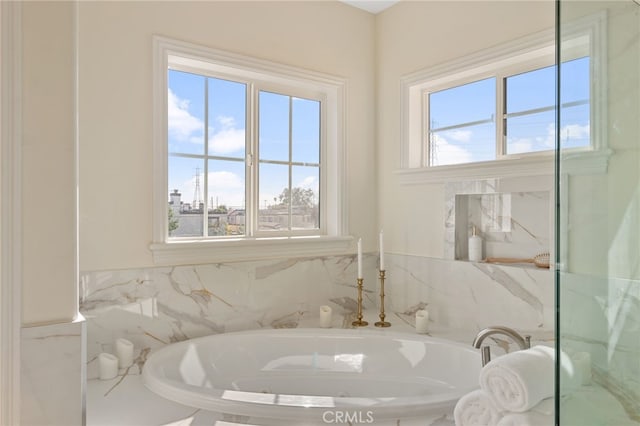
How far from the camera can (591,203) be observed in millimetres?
967

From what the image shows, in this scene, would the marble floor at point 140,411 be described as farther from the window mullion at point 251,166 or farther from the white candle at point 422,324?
the window mullion at point 251,166

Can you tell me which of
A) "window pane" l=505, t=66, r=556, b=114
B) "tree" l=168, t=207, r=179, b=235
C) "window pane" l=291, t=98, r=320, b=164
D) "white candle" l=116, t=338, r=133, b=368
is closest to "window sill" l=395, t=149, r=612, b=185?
"window pane" l=505, t=66, r=556, b=114

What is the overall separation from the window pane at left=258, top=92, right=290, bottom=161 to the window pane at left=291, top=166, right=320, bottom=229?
162 millimetres

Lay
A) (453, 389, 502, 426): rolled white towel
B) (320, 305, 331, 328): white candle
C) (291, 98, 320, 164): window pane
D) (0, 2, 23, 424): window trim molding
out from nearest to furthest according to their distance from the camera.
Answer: (0, 2, 23, 424): window trim molding
(453, 389, 502, 426): rolled white towel
(320, 305, 331, 328): white candle
(291, 98, 320, 164): window pane

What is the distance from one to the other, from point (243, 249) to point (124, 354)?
0.79 meters

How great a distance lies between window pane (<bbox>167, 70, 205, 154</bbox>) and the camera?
2383mm

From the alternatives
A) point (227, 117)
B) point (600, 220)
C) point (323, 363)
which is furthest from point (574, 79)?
point (227, 117)

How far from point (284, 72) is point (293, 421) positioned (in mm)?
1909

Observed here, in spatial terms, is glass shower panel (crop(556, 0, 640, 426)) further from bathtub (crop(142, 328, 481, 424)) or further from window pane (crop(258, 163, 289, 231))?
window pane (crop(258, 163, 289, 231))

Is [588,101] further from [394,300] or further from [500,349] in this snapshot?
[394,300]

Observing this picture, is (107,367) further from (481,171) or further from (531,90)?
(531,90)

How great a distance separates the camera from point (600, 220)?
3.21 feet

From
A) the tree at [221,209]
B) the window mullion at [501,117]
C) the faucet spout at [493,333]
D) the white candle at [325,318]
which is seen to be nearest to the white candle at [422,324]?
the white candle at [325,318]

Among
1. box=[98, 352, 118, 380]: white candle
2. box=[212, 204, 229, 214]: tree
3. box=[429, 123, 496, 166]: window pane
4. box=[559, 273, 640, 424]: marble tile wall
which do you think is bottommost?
box=[98, 352, 118, 380]: white candle
